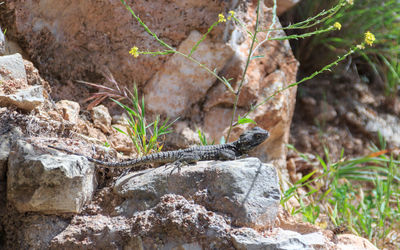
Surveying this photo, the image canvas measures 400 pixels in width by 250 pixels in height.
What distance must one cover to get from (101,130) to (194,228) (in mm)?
1798

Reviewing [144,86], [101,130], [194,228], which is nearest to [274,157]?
[144,86]

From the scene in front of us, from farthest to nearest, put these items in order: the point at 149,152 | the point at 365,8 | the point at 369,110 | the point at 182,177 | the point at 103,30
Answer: the point at 369,110 → the point at 365,8 → the point at 103,30 → the point at 149,152 → the point at 182,177

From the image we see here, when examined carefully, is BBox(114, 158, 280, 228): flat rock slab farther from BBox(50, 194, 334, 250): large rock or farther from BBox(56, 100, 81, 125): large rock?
BBox(56, 100, 81, 125): large rock

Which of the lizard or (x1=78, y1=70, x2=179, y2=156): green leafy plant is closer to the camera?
the lizard

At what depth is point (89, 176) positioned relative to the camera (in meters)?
3.48

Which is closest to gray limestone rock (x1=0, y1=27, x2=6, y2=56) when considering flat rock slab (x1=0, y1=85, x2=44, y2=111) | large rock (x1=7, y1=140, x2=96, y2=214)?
flat rock slab (x1=0, y1=85, x2=44, y2=111)

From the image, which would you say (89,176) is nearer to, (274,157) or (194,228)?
(194,228)

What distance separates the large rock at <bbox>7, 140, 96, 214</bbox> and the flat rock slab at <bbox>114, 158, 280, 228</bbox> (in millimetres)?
416

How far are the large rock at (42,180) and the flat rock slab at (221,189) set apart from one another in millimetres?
416

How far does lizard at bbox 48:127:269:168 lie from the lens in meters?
3.66

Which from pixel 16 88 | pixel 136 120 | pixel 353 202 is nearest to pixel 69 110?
pixel 16 88

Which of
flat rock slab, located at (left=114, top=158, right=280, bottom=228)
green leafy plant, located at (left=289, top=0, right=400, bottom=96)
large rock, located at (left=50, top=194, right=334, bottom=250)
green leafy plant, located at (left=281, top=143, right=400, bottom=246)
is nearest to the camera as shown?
large rock, located at (left=50, top=194, right=334, bottom=250)

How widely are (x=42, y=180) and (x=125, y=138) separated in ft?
4.28

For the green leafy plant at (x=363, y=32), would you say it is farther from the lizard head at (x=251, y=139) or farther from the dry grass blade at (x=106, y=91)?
the dry grass blade at (x=106, y=91)
